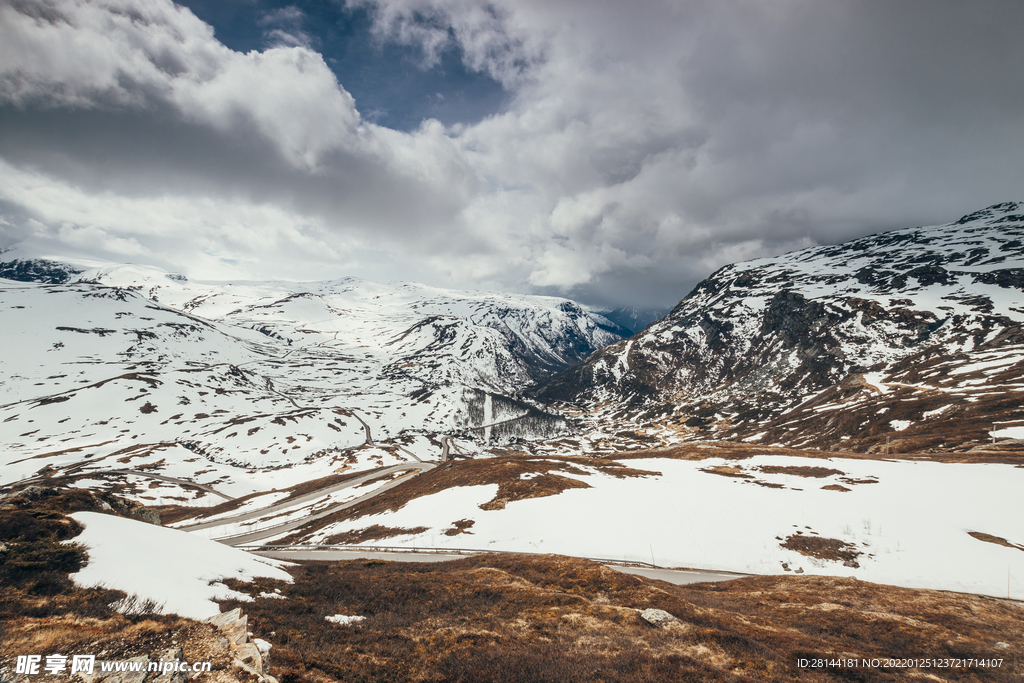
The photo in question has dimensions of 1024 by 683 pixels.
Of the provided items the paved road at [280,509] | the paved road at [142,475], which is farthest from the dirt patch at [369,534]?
the paved road at [142,475]

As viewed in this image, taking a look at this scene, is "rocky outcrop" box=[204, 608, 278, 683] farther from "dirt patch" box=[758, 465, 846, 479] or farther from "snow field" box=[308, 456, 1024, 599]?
"dirt patch" box=[758, 465, 846, 479]

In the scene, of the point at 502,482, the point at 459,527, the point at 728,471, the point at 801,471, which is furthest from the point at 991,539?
the point at 459,527

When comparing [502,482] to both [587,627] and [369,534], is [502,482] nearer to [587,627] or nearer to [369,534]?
[369,534]

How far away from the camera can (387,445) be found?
187375mm

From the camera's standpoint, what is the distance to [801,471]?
55906mm

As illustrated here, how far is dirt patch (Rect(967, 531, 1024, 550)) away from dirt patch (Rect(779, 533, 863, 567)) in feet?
33.3

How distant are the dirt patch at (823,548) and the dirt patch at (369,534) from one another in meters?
38.6

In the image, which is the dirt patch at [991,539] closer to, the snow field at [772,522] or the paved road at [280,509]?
the snow field at [772,522]

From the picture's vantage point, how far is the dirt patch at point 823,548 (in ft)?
107

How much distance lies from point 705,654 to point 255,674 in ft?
53.5

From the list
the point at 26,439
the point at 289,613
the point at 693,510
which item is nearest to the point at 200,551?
the point at 289,613

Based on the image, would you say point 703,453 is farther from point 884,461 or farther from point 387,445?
point 387,445

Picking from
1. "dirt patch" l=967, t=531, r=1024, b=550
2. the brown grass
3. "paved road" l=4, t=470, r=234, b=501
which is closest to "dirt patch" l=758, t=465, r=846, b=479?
"dirt patch" l=967, t=531, r=1024, b=550

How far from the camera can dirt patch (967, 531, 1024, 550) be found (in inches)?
1215
